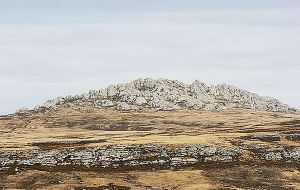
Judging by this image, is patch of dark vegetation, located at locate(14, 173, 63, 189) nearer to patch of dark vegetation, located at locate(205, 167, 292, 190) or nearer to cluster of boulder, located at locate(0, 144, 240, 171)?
cluster of boulder, located at locate(0, 144, 240, 171)

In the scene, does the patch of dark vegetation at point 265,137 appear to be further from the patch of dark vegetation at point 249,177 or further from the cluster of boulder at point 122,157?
the patch of dark vegetation at point 249,177

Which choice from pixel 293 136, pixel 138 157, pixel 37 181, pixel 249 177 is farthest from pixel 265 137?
pixel 37 181

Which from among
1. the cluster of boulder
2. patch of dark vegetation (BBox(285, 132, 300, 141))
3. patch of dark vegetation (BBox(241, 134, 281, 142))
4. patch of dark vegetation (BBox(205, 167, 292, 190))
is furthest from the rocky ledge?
patch of dark vegetation (BBox(285, 132, 300, 141))

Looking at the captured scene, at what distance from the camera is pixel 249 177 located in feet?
282

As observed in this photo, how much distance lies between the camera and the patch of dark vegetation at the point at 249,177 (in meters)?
80.6

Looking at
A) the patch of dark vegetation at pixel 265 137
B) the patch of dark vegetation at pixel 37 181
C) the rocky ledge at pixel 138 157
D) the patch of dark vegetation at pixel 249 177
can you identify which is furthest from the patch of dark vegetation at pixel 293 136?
the patch of dark vegetation at pixel 37 181

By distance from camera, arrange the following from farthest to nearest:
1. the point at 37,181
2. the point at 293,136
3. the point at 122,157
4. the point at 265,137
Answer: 1. the point at 265,137
2. the point at 293,136
3. the point at 122,157
4. the point at 37,181

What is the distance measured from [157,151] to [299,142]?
36019 millimetres

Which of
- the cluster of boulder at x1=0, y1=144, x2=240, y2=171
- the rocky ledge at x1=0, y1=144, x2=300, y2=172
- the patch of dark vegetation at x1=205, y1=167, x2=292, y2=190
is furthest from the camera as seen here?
the cluster of boulder at x1=0, y1=144, x2=240, y2=171

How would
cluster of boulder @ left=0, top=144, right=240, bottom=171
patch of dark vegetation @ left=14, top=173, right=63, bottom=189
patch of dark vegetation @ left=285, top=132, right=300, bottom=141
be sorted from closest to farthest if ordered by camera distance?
patch of dark vegetation @ left=14, top=173, right=63, bottom=189
cluster of boulder @ left=0, top=144, right=240, bottom=171
patch of dark vegetation @ left=285, top=132, right=300, bottom=141

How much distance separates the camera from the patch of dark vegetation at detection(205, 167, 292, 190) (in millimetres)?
80562

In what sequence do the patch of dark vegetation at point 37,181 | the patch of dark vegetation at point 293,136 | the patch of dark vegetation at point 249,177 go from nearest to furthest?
the patch of dark vegetation at point 37,181 < the patch of dark vegetation at point 249,177 < the patch of dark vegetation at point 293,136

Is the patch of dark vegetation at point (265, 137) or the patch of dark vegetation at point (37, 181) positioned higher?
the patch of dark vegetation at point (265, 137)

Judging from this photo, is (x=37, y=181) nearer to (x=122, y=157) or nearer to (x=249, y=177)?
(x=122, y=157)
